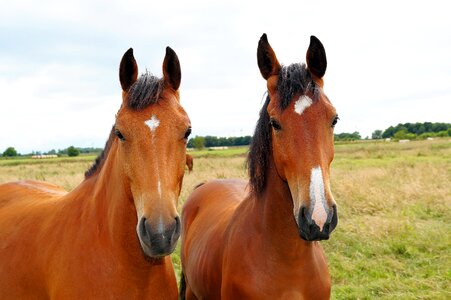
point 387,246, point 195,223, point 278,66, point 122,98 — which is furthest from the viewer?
point 387,246

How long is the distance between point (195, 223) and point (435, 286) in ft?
10.1

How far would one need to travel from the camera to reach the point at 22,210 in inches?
134

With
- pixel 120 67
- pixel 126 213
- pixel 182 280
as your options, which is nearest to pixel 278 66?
pixel 120 67

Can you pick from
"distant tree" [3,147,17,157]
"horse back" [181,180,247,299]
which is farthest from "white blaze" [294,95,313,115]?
"distant tree" [3,147,17,157]

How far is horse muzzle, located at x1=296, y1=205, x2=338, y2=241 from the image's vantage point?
2.48m

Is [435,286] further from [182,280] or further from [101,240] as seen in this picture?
[101,240]

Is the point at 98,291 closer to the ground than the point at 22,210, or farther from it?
closer to the ground

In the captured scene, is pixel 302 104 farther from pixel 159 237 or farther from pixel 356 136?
pixel 356 136

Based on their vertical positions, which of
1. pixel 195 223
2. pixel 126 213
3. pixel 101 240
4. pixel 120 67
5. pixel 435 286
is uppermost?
pixel 120 67

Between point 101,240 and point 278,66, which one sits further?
point 278,66

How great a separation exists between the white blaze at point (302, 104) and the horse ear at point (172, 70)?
2.47 feet

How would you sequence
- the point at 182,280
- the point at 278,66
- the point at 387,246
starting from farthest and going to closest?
1. the point at 387,246
2. the point at 182,280
3. the point at 278,66

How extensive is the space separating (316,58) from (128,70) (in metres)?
1.28

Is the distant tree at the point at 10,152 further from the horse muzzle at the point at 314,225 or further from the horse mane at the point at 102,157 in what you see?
the horse muzzle at the point at 314,225
